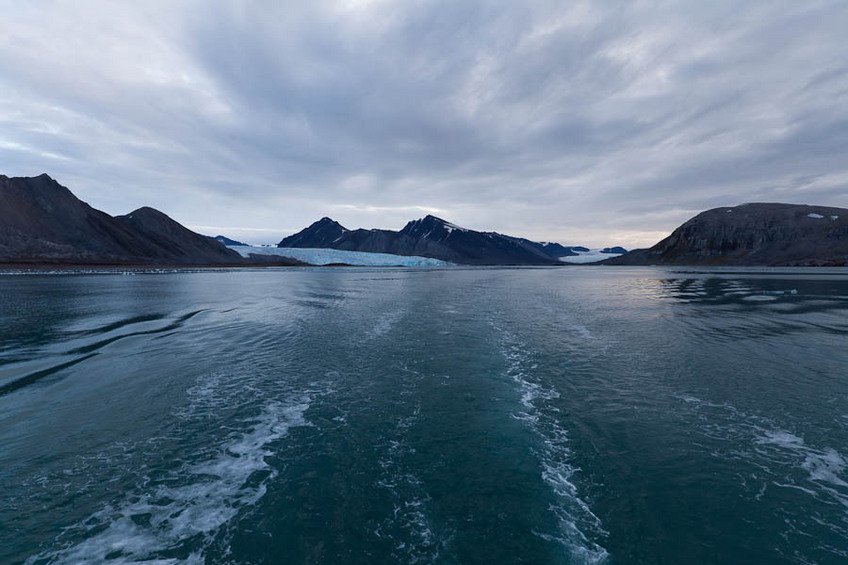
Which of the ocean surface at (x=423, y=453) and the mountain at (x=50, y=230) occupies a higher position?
the mountain at (x=50, y=230)

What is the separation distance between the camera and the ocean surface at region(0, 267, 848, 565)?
713cm

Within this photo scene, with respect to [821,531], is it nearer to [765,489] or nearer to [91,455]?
[765,489]

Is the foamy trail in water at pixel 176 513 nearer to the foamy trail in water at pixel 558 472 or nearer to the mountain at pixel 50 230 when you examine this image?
the foamy trail in water at pixel 558 472

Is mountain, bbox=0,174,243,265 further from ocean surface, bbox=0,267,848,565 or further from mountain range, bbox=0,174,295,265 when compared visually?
ocean surface, bbox=0,267,848,565

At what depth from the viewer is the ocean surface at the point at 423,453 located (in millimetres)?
7129

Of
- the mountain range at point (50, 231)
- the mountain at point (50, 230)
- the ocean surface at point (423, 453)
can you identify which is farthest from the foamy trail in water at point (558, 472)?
the mountain at point (50, 230)

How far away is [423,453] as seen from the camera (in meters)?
10.2

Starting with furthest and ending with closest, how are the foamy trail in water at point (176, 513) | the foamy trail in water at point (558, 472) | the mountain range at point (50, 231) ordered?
the mountain range at point (50, 231) → the foamy trail in water at point (558, 472) → the foamy trail in water at point (176, 513)

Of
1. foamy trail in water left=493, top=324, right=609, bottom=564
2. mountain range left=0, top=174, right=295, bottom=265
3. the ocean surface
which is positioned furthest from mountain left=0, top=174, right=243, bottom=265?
foamy trail in water left=493, top=324, right=609, bottom=564

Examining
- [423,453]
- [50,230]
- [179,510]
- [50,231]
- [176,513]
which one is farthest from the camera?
[50,230]

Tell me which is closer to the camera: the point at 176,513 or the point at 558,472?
the point at 176,513

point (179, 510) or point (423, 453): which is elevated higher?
point (423, 453)

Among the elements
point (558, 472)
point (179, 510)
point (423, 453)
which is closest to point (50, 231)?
point (179, 510)

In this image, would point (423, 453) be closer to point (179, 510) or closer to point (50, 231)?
point (179, 510)
